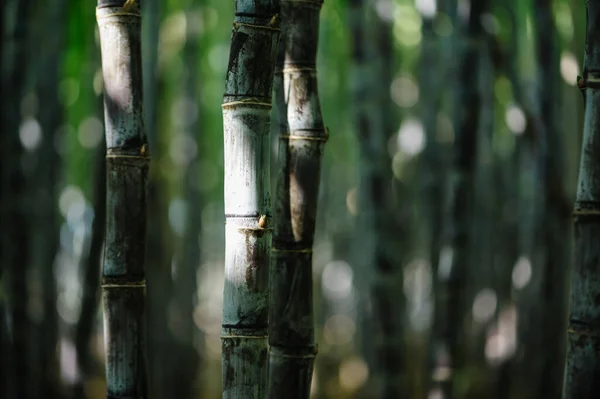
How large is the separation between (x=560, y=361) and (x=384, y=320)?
2730 mm

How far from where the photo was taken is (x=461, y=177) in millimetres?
4391

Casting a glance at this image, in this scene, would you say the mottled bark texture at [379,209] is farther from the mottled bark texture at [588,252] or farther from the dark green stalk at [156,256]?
the mottled bark texture at [588,252]

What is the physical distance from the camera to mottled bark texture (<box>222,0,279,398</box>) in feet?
7.14

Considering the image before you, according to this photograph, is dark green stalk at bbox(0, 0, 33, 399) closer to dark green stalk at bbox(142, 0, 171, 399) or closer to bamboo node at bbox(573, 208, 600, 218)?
dark green stalk at bbox(142, 0, 171, 399)

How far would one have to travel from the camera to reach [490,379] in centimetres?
825

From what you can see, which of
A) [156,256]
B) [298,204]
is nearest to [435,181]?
[156,256]

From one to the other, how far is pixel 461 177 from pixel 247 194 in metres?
2.43

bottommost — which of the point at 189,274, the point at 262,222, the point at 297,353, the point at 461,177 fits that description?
the point at 189,274

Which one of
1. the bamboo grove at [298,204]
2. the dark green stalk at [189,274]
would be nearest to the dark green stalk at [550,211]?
the bamboo grove at [298,204]

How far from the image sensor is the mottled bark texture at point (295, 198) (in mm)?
2590

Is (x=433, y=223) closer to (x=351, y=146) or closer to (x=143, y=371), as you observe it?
(x=143, y=371)

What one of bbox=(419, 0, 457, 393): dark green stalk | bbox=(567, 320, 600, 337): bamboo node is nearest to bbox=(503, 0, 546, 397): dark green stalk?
bbox=(419, 0, 457, 393): dark green stalk

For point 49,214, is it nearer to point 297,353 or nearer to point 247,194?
point 297,353

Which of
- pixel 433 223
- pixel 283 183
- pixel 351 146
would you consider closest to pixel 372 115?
pixel 433 223
